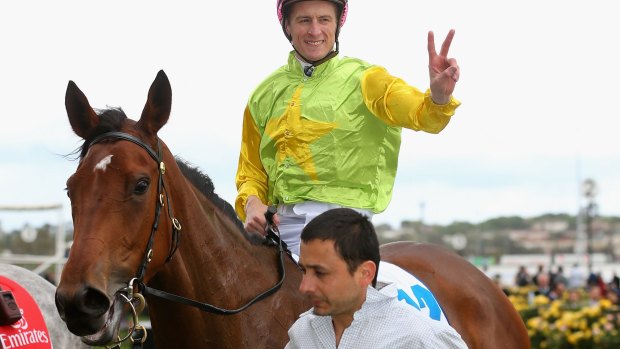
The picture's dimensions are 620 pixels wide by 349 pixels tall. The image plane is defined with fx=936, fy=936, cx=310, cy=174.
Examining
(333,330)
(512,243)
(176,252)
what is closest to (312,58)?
(176,252)

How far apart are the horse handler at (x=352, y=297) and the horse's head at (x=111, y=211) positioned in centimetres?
83

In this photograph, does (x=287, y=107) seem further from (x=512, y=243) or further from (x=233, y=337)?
(x=512, y=243)

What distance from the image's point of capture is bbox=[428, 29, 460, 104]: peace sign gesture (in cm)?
382

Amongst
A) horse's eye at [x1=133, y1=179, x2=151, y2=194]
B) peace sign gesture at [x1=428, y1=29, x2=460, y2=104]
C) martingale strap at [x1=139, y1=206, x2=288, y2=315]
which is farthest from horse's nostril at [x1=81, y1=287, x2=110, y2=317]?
peace sign gesture at [x1=428, y1=29, x2=460, y2=104]

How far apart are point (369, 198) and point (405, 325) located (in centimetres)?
168

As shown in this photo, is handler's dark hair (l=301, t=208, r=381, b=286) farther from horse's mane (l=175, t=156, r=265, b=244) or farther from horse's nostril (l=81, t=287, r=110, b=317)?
horse's mane (l=175, t=156, r=265, b=244)

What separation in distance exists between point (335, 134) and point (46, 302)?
2.09 m

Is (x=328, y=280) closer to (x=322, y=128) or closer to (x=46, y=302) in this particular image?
(x=322, y=128)

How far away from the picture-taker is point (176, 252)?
3.79 m

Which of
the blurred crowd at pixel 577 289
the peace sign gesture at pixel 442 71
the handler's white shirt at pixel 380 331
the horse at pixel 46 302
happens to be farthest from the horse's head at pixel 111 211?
the blurred crowd at pixel 577 289

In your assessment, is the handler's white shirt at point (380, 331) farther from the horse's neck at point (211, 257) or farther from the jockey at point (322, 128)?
the jockey at point (322, 128)

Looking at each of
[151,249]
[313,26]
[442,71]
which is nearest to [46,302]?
[151,249]

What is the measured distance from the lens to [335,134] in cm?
438

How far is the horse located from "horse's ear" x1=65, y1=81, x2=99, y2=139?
177 centimetres
